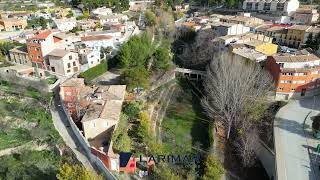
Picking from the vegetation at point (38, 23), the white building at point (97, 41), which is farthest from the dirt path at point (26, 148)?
the vegetation at point (38, 23)

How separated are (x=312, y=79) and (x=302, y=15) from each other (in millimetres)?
35731

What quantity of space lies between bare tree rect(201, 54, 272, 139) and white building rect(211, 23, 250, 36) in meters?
19.1

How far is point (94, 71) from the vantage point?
4306 cm

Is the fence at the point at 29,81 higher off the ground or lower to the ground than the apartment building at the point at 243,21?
lower

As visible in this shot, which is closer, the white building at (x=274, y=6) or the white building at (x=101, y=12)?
the white building at (x=101, y=12)

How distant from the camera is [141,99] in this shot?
38375 mm

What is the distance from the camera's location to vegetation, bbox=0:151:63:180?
82.7 ft

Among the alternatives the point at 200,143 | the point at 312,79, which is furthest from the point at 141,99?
the point at 312,79

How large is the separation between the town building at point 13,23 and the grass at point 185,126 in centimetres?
3639

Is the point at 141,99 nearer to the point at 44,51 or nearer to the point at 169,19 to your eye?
the point at 44,51

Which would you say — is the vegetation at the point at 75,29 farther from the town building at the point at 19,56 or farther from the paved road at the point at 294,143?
the paved road at the point at 294,143

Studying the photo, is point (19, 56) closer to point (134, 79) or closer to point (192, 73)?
point (134, 79)

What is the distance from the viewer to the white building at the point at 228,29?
180ft

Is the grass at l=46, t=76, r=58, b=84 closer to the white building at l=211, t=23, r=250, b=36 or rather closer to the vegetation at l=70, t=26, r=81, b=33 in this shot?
the vegetation at l=70, t=26, r=81, b=33
